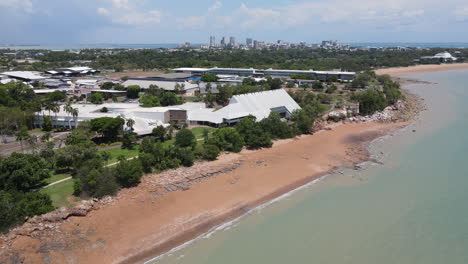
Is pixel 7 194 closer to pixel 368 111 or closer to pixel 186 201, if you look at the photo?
pixel 186 201

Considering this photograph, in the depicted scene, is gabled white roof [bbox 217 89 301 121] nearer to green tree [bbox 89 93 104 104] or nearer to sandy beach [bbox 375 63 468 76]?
green tree [bbox 89 93 104 104]

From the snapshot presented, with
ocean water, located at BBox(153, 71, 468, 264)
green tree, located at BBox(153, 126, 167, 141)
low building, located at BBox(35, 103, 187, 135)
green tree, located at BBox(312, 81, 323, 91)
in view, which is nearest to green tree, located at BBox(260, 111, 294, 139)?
ocean water, located at BBox(153, 71, 468, 264)

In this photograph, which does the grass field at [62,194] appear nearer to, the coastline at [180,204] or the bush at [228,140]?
the coastline at [180,204]

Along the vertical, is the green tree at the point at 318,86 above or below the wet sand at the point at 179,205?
above

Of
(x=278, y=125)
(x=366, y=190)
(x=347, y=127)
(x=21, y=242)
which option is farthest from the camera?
(x=347, y=127)

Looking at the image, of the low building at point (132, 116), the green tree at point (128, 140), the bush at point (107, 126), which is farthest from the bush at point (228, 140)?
the bush at point (107, 126)

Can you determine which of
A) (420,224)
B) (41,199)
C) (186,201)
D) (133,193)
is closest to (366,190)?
(420,224)

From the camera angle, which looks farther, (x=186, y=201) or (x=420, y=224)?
(x=186, y=201)
